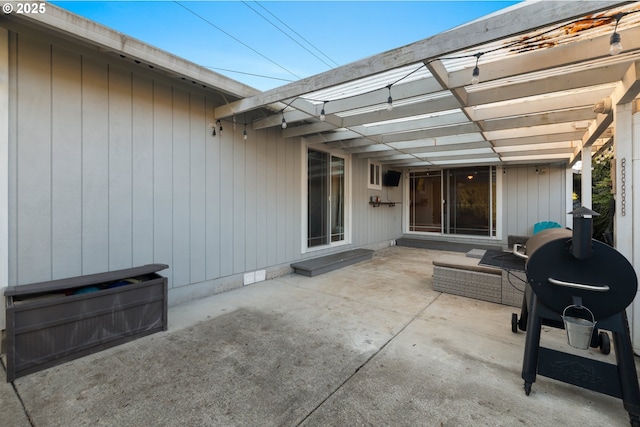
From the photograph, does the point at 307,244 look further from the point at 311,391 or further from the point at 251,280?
the point at 311,391

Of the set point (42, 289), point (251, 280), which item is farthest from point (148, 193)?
point (251, 280)

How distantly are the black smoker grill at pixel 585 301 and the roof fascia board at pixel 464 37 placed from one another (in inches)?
45.5

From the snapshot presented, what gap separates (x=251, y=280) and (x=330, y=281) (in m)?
1.28

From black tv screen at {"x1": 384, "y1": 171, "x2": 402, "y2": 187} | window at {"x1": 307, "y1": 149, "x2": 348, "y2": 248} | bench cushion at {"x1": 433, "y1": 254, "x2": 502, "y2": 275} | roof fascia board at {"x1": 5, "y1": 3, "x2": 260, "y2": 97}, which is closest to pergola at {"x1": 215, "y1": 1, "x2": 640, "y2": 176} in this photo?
roof fascia board at {"x1": 5, "y1": 3, "x2": 260, "y2": 97}

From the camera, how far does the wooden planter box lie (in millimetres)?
1974

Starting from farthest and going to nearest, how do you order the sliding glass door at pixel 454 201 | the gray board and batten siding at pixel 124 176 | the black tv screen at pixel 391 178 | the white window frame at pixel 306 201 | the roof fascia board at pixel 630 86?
the black tv screen at pixel 391 178 < the sliding glass door at pixel 454 201 < the white window frame at pixel 306 201 < the gray board and batten siding at pixel 124 176 < the roof fascia board at pixel 630 86

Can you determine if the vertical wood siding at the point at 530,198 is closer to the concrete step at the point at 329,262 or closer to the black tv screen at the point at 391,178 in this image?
the black tv screen at the point at 391,178

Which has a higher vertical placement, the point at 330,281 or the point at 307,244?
the point at 307,244

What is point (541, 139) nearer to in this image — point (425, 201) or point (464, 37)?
point (464, 37)

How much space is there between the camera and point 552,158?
632 cm

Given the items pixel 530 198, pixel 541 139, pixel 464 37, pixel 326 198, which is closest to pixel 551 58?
pixel 464 37

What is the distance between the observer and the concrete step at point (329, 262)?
15.9 ft

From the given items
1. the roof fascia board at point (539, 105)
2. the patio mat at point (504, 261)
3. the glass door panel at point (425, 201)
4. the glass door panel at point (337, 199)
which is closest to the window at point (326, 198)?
the glass door panel at point (337, 199)

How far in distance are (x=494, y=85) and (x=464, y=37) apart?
4.49ft
